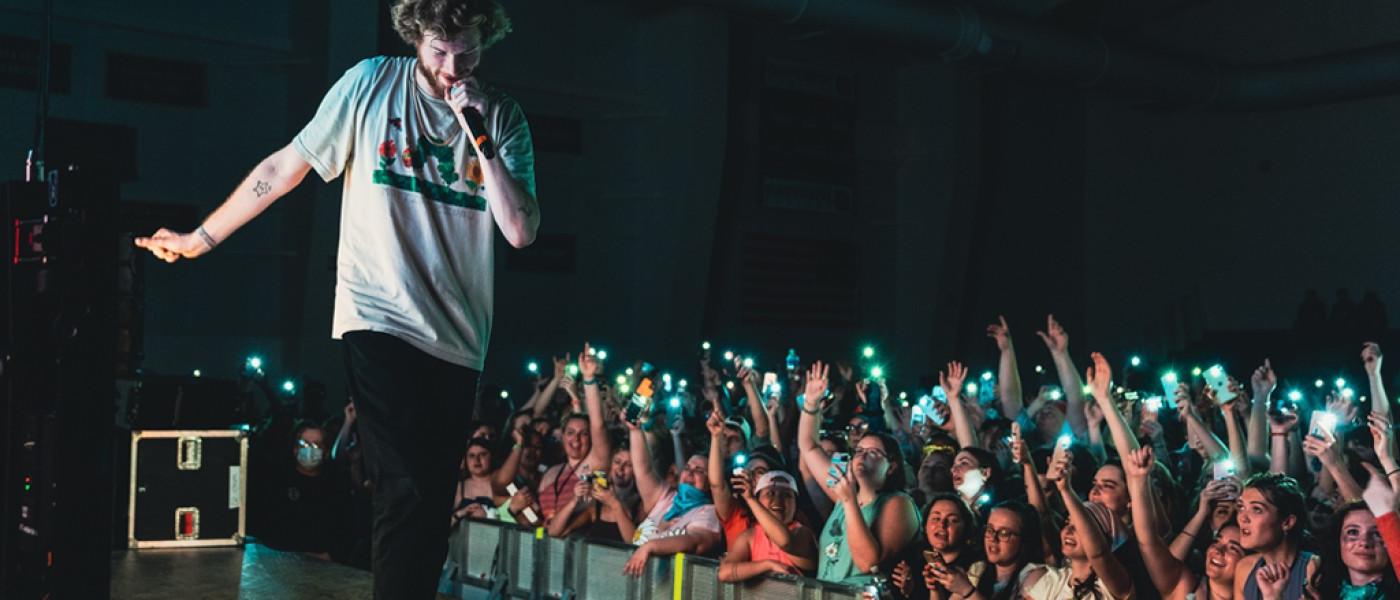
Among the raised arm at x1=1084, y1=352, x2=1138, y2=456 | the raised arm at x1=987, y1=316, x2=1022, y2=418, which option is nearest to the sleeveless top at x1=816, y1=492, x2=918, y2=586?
the raised arm at x1=1084, y1=352, x2=1138, y2=456

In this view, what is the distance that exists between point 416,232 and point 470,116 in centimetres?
29

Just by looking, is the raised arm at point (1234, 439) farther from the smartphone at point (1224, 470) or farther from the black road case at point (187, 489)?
the black road case at point (187, 489)

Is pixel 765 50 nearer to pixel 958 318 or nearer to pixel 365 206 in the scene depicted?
pixel 958 318

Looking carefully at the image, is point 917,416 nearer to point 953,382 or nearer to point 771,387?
point 771,387

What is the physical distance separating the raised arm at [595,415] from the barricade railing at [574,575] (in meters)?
0.69

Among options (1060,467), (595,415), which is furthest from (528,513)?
(1060,467)

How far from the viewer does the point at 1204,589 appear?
488cm

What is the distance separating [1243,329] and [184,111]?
1495cm

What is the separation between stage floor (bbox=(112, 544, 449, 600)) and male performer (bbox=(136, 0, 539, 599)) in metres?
1.91

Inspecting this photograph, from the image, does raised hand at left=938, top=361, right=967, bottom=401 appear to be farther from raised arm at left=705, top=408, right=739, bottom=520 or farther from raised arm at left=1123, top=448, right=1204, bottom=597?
raised arm at left=1123, top=448, right=1204, bottom=597

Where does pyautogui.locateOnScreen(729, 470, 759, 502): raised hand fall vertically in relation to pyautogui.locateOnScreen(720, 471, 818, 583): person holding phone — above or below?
above

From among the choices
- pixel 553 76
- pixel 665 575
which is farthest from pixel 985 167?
pixel 665 575

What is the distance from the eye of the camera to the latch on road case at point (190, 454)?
6289 mm

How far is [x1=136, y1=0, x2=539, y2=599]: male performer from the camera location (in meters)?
2.65
